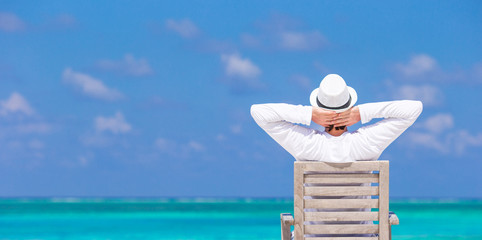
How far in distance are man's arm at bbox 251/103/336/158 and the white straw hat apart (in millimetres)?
53

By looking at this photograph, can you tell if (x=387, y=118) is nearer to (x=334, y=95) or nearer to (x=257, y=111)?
(x=334, y=95)

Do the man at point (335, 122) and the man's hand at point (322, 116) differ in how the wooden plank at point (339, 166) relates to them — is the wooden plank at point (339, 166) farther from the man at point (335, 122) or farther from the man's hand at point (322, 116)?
the man's hand at point (322, 116)

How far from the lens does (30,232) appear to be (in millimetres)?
13625

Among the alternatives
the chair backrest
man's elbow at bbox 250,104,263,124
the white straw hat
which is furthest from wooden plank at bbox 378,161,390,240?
man's elbow at bbox 250,104,263,124

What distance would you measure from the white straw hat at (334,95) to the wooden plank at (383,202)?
0.46 meters

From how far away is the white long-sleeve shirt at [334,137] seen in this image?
176 inches

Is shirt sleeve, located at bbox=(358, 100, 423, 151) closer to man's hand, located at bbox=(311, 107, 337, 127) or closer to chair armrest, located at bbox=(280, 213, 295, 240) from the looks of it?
man's hand, located at bbox=(311, 107, 337, 127)

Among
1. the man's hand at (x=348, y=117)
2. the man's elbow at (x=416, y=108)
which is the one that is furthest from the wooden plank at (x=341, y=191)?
the man's elbow at (x=416, y=108)

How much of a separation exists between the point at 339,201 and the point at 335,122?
0.51 metres

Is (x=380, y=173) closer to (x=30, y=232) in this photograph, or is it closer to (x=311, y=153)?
(x=311, y=153)

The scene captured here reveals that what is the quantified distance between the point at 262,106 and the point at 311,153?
0.45 m

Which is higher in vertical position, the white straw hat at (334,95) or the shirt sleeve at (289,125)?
the white straw hat at (334,95)

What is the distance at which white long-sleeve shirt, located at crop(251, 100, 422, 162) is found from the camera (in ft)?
14.7

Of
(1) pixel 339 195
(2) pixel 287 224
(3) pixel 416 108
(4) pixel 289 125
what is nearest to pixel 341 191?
(1) pixel 339 195
